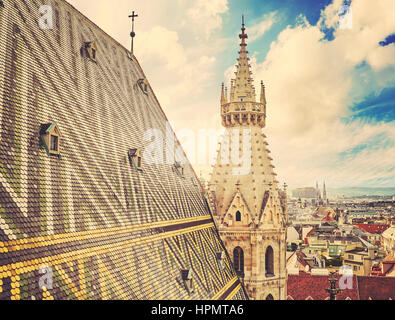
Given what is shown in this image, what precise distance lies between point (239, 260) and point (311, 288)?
20.0 meters

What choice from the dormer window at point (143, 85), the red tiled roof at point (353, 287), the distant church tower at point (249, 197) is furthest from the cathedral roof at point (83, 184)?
the red tiled roof at point (353, 287)

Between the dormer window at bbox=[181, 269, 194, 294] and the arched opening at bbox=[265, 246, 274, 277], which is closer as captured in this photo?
the dormer window at bbox=[181, 269, 194, 294]

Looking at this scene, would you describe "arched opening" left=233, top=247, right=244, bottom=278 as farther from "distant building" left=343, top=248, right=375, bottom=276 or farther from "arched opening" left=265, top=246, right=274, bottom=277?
"distant building" left=343, top=248, right=375, bottom=276

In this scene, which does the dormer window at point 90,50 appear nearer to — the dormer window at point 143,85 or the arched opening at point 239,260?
the dormer window at point 143,85

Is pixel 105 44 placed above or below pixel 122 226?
above

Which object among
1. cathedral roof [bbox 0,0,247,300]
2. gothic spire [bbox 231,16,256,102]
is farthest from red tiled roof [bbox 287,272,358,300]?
cathedral roof [bbox 0,0,247,300]

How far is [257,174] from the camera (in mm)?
27000

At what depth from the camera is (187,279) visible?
15414 mm

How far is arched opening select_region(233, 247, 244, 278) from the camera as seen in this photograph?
26.0 meters

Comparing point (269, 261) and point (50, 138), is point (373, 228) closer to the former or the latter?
point (269, 261)

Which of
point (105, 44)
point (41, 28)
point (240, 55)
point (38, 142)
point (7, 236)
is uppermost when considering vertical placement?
point (240, 55)
